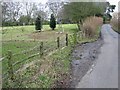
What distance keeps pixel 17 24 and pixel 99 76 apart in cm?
3944

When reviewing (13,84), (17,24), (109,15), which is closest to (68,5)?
(17,24)

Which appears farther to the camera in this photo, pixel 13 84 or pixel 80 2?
pixel 80 2

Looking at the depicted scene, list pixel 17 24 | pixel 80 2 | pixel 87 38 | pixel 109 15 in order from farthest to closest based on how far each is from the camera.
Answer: pixel 109 15 → pixel 17 24 → pixel 80 2 → pixel 87 38

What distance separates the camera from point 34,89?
28.8 feet

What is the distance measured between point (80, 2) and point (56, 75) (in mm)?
27277

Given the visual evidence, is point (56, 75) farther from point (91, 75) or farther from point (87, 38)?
point (87, 38)

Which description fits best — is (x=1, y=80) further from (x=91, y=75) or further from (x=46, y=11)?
(x=46, y=11)

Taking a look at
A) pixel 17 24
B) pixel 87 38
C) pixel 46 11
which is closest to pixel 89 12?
pixel 87 38

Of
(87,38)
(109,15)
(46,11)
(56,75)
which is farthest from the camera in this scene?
(109,15)

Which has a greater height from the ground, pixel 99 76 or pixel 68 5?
pixel 68 5

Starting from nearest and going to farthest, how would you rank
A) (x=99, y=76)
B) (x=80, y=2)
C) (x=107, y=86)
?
(x=107, y=86) < (x=99, y=76) < (x=80, y=2)

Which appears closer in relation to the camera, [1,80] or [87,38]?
[1,80]

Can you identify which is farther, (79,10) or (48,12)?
(48,12)

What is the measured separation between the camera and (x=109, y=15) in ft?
314
